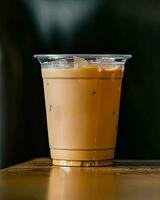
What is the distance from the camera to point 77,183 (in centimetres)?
78

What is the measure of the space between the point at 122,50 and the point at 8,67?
0.23m

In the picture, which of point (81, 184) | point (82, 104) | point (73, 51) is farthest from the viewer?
point (73, 51)

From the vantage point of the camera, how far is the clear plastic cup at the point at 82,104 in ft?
3.07

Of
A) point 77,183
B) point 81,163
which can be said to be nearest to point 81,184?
point 77,183

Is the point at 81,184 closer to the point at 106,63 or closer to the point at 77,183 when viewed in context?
the point at 77,183

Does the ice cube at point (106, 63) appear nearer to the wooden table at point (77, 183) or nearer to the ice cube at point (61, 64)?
the ice cube at point (61, 64)

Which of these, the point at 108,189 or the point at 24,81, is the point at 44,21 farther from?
the point at 108,189

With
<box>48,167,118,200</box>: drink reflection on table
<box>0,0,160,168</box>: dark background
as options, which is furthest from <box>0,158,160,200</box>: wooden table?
<box>0,0,160,168</box>: dark background

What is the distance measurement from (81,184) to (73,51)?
→ 40 cm

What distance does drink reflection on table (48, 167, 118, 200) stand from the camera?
673mm

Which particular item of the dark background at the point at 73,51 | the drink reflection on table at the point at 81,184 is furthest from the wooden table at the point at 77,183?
the dark background at the point at 73,51

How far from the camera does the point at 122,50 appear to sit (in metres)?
1.09

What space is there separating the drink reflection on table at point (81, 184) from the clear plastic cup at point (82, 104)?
1.4 inches

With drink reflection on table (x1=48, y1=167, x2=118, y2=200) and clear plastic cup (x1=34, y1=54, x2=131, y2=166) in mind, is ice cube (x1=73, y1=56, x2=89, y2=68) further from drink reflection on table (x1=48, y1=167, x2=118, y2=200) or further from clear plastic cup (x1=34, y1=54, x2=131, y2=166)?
drink reflection on table (x1=48, y1=167, x2=118, y2=200)
